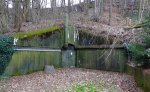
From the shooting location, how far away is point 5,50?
430 inches

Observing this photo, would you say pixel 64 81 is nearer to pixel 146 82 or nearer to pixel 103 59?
pixel 103 59

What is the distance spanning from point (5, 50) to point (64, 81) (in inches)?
103

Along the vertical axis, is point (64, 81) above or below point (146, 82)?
below

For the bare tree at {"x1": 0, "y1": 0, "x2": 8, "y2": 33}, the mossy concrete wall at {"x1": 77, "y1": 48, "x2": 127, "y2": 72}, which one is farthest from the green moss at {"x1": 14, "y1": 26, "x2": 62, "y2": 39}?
the bare tree at {"x1": 0, "y1": 0, "x2": 8, "y2": 33}

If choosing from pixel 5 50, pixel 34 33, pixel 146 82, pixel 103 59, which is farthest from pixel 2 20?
pixel 146 82

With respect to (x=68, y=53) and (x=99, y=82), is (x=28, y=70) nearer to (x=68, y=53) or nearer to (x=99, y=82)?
(x=68, y=53)

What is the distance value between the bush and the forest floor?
626 millimetres

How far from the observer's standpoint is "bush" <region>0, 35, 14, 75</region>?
35.5 feet

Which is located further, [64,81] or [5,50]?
[5,50]

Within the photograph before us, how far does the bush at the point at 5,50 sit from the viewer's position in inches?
426

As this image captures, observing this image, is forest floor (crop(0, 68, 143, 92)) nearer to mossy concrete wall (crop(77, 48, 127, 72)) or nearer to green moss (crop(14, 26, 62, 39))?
mossy concrete wall (crop(77, 48, 127, 72))

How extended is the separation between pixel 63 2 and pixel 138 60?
10487 mm

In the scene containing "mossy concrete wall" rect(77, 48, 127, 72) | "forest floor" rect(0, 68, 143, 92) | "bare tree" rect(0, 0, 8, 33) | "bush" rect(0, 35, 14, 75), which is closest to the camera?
"forest floor" rect(0, 68, 143, 92)

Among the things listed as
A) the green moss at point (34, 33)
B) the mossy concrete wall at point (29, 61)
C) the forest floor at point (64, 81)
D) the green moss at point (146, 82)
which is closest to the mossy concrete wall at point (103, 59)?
the forest floor at point (64, 81)
